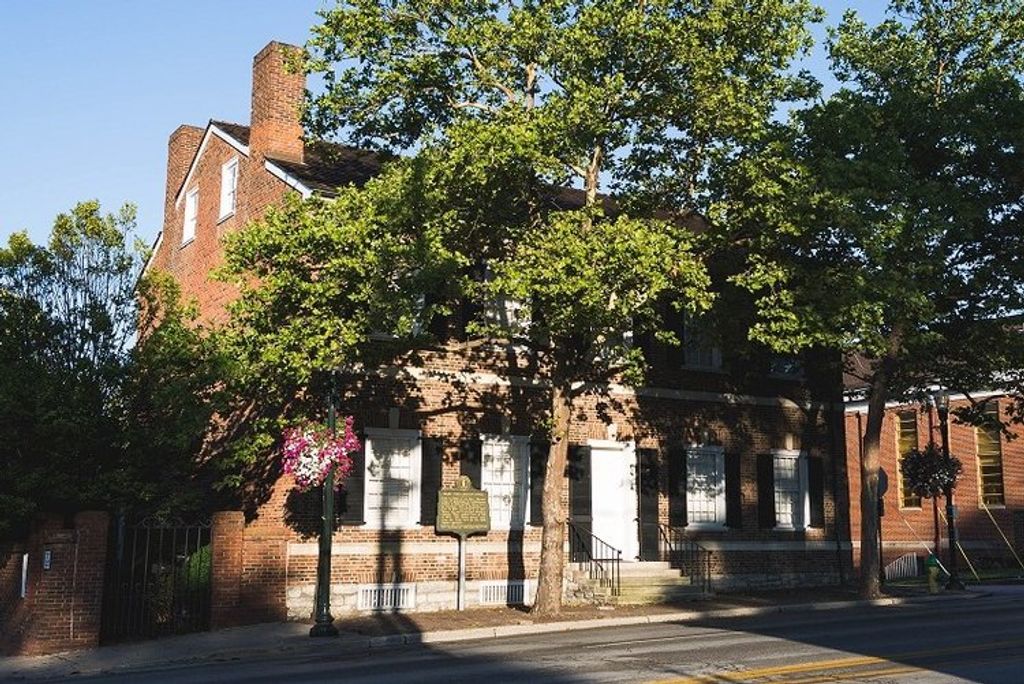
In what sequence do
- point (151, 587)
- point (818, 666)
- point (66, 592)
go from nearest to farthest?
1. point (818, 666)
2. point (66, 592)
3. point (151, 587)

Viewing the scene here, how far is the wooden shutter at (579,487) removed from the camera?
2423 cm

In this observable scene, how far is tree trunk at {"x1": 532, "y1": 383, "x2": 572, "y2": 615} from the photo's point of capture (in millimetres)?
20219

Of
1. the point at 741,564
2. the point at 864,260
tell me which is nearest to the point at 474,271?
the point at 864,260

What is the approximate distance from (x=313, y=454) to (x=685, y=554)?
10906mm

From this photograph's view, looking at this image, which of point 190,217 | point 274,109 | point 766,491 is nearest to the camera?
point 274,109

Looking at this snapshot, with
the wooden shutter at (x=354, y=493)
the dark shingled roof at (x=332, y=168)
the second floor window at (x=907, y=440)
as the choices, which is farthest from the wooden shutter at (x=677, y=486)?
the second floor window at (x=907, y=440)

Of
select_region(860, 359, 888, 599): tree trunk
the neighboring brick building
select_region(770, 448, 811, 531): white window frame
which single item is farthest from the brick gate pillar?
the neighboring brick building

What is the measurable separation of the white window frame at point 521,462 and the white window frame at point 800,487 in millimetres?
7521

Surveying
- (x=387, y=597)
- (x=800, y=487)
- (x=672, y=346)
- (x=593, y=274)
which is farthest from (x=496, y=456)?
(x=800, y=487)

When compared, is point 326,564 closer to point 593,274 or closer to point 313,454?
point 313,454

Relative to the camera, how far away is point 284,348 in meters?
17.5

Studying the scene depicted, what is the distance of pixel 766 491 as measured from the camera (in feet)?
90.6

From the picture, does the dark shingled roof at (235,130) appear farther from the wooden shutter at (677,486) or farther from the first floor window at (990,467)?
the first floor window at (990,467)

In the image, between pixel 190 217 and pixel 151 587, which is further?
pixel 190 217
